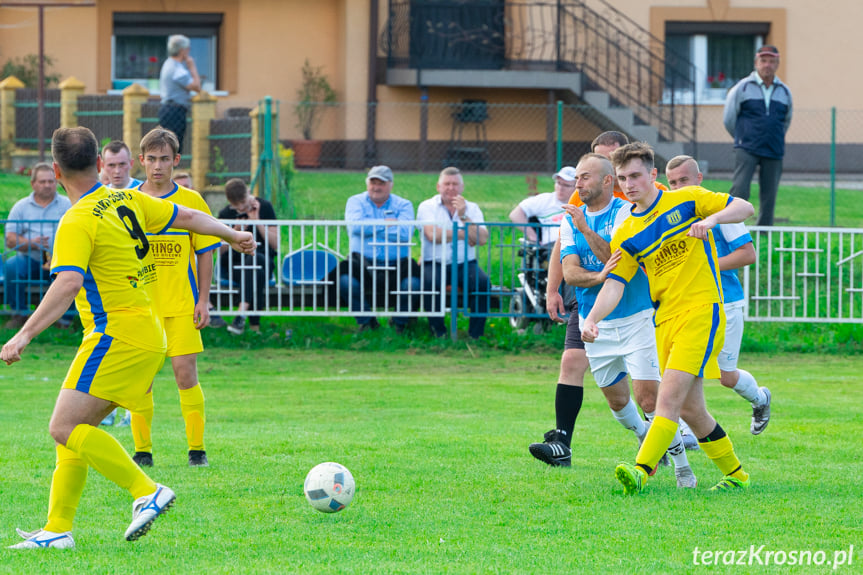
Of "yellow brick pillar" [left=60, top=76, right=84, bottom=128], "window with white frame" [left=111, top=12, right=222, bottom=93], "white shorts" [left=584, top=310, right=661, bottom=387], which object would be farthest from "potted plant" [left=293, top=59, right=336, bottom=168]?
"white shorts" [left=584, top=310, right=661, bottom=387]

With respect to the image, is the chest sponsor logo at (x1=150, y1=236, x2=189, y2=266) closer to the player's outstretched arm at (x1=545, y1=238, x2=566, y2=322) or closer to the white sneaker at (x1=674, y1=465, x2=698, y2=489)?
the player's outstretched arm at (x1=545, y1=238, x2=566, y2=322)

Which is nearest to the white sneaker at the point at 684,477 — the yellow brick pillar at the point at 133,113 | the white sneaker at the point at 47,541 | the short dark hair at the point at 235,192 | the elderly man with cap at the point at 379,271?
the white sneaker at the point at 47,541

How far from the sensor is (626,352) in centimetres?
705

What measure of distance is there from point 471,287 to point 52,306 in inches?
345

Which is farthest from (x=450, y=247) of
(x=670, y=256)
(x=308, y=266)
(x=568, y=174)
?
(x=670, y=256)

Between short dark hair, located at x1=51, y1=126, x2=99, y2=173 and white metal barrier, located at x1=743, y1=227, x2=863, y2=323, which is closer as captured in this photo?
short dark hair, located at x1=51, y1=126, x2=99, y2=173

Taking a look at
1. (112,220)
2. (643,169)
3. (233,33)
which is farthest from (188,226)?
(233,33)

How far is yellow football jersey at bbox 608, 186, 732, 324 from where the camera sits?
6.41m

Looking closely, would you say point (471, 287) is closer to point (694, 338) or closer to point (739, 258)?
point (739, 258)

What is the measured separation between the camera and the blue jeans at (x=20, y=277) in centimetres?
1376

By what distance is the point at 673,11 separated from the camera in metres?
26.3

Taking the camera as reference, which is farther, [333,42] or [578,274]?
[333,42]

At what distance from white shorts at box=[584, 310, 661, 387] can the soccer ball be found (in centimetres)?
185

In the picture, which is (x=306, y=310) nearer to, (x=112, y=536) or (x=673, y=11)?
(x=112, y=536)
